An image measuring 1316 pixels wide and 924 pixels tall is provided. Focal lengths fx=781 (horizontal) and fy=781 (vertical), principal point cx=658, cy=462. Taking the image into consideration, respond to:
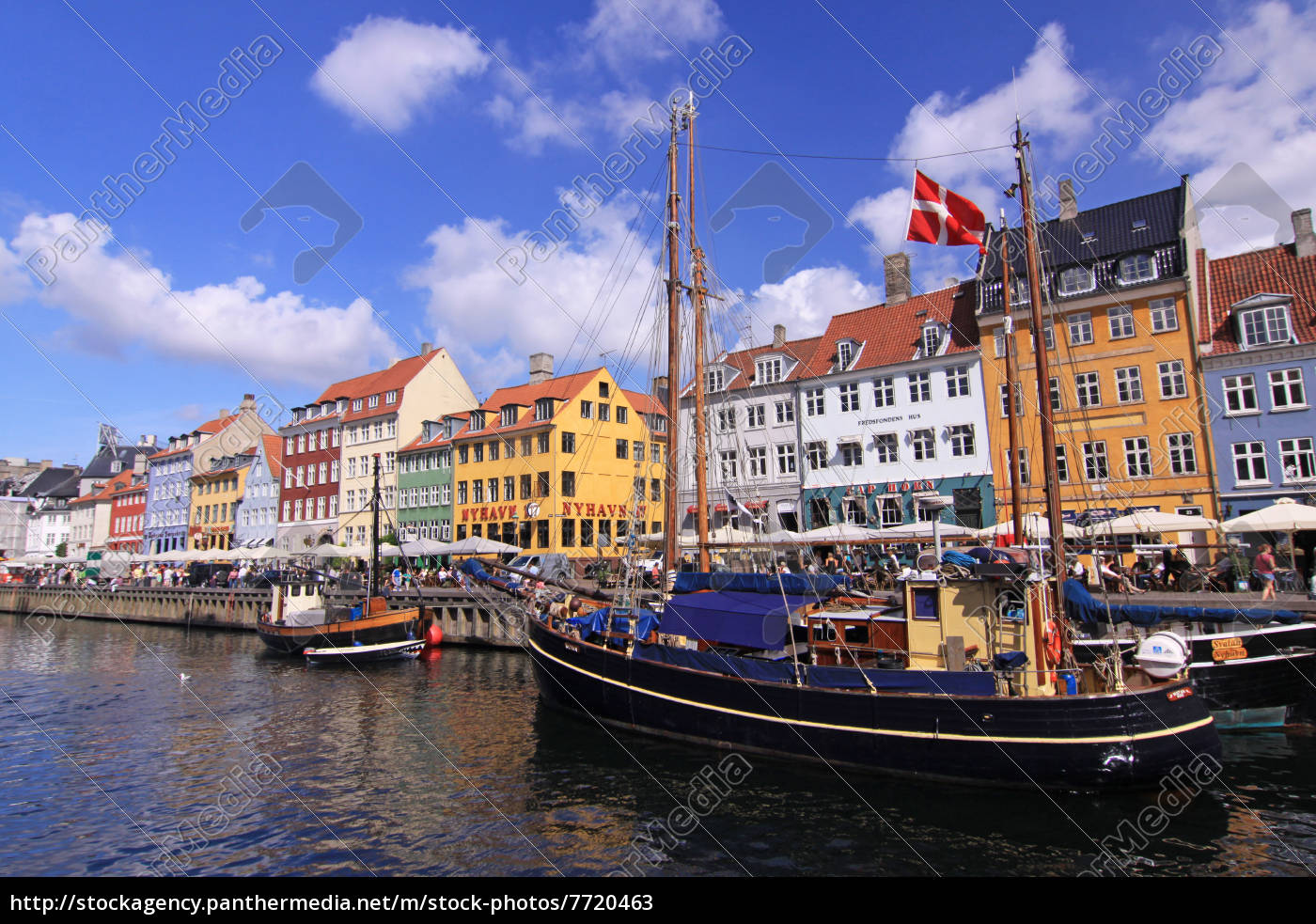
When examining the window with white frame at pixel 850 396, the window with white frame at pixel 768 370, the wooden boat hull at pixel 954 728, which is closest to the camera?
the wooden boat hull at pixel 954 728

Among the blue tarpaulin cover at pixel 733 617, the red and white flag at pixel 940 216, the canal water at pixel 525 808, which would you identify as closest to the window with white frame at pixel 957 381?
the red and white flag at pixel 940 216

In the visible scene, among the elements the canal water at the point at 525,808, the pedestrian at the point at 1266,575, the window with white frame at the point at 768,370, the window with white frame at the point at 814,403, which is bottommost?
the canal water at the point at 525,808

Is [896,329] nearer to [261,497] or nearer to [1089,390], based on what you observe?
[1089,390]

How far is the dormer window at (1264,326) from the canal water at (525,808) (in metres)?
20.3

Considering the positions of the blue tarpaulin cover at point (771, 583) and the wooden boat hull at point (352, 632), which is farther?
the wooden boat hull at point (352, 632)

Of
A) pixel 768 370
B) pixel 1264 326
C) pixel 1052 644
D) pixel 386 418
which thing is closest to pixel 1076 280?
pixel 1264 326

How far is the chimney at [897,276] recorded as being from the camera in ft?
147

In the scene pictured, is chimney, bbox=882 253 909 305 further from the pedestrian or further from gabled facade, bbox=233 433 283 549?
gabled facade, bbox=233 433 283 549

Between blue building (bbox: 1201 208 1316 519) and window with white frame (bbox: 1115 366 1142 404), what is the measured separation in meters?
2.45

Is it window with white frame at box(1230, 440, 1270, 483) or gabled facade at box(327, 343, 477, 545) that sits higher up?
gabled facade at box(327, 343, 477, 545)

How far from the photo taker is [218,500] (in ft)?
254

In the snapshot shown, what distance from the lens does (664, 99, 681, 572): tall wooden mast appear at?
902 inches

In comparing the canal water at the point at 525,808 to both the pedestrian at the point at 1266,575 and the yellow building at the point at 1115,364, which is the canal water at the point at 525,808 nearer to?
the pedestrian at the point at 1266,575

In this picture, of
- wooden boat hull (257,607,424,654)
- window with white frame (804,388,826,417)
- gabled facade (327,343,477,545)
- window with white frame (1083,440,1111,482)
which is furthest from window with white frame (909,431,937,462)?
gabled facade (327,343,477,545)
